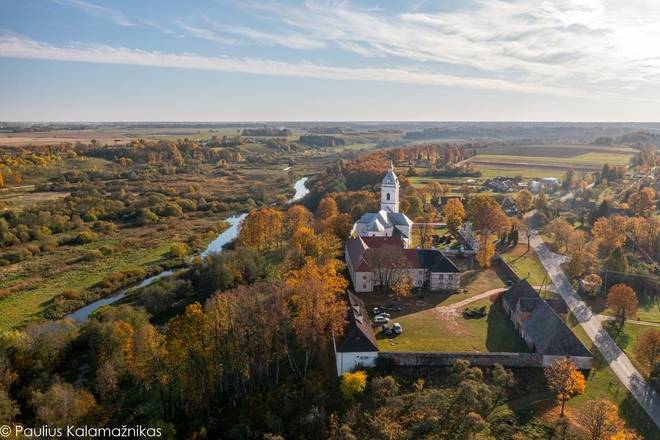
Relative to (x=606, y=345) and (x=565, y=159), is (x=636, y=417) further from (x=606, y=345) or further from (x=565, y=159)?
(x=565, y=159)

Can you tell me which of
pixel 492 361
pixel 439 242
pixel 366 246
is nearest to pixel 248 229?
pixel 366 246

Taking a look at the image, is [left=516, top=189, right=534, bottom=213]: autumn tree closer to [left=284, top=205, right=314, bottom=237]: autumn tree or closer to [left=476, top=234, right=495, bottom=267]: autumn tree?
[left=476, top=234, right=495, bottom=267]: autumn tree

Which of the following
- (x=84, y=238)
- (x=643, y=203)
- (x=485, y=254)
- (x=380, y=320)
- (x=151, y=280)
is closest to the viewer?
(x=380, y=320)

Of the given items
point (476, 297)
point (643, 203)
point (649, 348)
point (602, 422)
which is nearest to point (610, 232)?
point (643, 203)

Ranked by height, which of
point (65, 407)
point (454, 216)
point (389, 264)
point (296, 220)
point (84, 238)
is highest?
point (454, 216)

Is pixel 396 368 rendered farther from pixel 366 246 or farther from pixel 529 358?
pixel 366 246

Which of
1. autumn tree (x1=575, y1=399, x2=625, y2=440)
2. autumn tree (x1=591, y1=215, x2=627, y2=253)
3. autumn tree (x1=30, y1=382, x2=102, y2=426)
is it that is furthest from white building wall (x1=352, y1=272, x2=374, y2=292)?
autumn tree (x1=591, y1=215, x2=627, y2=253)
